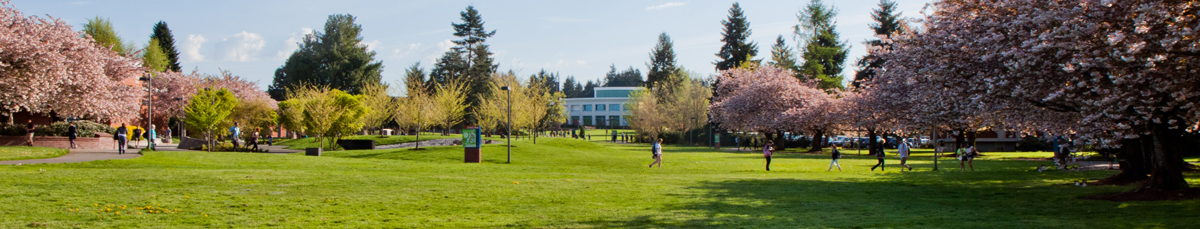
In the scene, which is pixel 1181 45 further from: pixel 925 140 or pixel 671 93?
pixel 671 93

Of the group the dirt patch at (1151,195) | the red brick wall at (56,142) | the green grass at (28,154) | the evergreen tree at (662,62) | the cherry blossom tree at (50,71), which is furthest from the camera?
the evergreen tree at (662,62)

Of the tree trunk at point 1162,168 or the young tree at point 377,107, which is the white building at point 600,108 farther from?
the tree trunk at point 1162,168

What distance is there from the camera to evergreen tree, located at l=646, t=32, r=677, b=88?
3671 inches

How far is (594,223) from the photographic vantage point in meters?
10.4

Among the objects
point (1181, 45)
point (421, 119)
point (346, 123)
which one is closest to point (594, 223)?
point (1181, 45)

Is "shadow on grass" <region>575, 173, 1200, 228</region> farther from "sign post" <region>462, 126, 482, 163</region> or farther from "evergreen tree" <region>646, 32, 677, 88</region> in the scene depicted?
"evergreen tree" <region>646, 32, 677, 88</region>

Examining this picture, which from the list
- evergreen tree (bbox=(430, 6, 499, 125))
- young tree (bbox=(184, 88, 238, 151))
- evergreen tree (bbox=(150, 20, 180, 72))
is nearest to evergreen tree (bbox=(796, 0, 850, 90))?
evergreen tree (bbox=(430, 6, 499, 125))

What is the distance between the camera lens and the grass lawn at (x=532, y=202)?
10289 mm

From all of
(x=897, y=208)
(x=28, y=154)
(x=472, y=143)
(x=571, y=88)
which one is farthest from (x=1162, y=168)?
(x=571, y=88)

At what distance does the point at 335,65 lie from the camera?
8050cm

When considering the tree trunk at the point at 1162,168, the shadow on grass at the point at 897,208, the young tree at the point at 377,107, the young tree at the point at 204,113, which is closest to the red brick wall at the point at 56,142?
the young tree at the point at 204,113

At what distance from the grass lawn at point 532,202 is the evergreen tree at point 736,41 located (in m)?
54.9

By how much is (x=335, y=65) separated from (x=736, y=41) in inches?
1706

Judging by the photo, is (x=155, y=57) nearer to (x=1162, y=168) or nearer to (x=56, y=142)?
(x=56, y=142)
